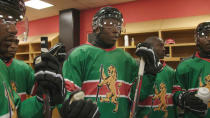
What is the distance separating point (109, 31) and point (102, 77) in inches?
13.2

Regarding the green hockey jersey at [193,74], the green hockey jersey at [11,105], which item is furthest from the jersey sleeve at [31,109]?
the green hockey jersey at [193,74]

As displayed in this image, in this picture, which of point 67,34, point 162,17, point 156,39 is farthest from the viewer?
point 67,34

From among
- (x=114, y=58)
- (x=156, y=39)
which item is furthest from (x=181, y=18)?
(x=114, y=58)

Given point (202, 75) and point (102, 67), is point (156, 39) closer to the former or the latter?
point (202, 75)

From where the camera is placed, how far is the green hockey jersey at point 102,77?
1167 mm

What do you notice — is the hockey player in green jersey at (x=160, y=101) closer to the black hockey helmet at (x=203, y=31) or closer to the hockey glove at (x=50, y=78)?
the black hockey helmet at (x=203, y=31)

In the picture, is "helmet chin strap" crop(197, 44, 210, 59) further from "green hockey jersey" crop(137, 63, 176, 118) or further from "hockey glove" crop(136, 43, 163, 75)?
"hockey glove" crop(136, 43, 163, 75)

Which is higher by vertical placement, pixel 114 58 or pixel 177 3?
pixel 177 3

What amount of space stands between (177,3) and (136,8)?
95 centimetres

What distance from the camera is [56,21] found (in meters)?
5.65

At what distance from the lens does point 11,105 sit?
0.68 metres

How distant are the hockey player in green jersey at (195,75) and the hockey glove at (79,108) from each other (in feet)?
3.63

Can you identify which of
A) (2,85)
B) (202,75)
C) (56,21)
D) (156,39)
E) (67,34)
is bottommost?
(202,75)

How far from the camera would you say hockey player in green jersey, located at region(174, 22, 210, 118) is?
5.09ft
